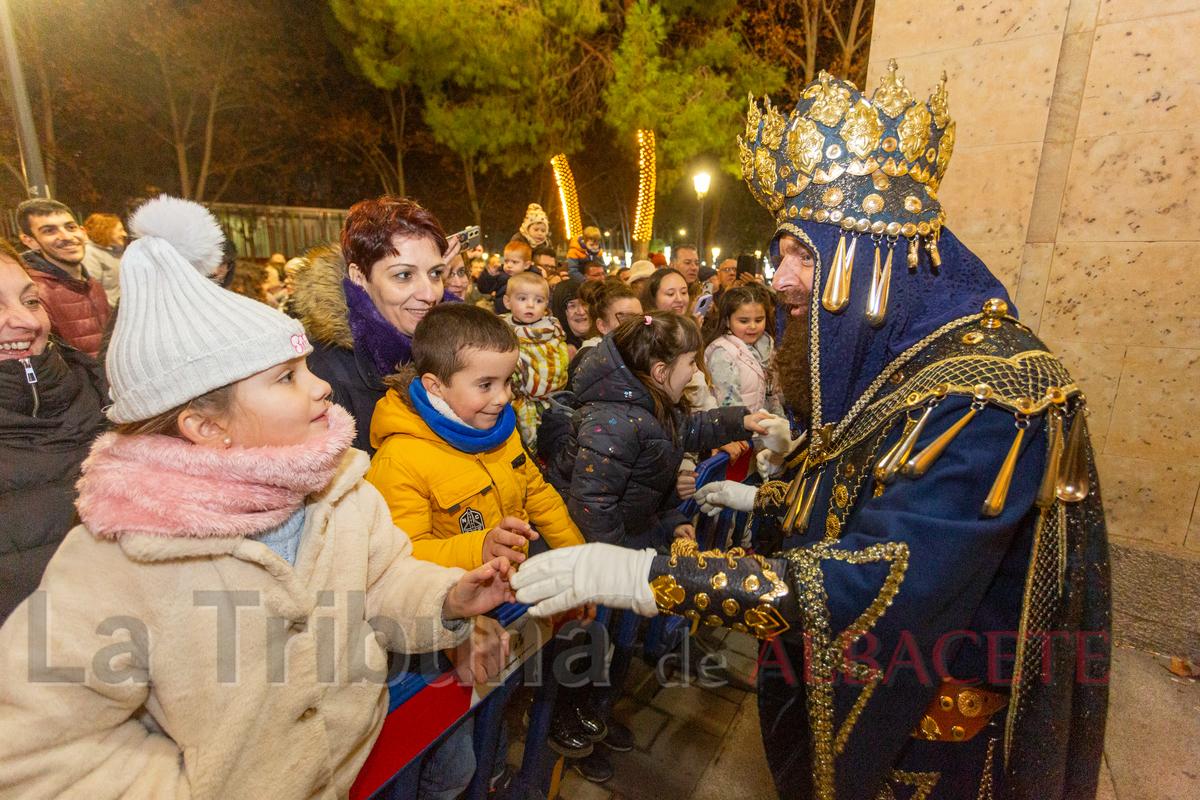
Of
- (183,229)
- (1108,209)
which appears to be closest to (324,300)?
(183,229)

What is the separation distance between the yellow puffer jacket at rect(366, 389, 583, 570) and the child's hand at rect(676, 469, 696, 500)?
114 centimetres

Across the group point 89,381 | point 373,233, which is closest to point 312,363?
point 373,233

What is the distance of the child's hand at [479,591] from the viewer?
151 cm

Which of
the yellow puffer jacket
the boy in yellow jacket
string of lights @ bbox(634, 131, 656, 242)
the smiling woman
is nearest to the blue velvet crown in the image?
the boy in yellow jacket

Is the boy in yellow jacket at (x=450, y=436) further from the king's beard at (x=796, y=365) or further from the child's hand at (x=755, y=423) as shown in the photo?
the child's hand at (x=755, y=423)

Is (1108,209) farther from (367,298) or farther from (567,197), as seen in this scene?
(567,197)

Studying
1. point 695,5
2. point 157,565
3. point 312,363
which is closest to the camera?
point 157,565

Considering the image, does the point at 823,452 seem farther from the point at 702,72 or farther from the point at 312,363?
the point at 702,72

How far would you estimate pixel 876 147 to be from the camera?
1.82m

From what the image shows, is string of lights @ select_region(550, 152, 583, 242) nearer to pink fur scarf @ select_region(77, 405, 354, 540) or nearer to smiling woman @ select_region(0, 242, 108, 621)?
smiling woman @ select_region(0, 242, 108, 621)

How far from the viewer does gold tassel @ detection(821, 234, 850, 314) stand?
1833 mm

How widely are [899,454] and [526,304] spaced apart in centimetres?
346

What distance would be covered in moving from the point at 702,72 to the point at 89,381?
17.5 metres

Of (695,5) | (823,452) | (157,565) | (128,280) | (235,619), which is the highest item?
(695,5)
